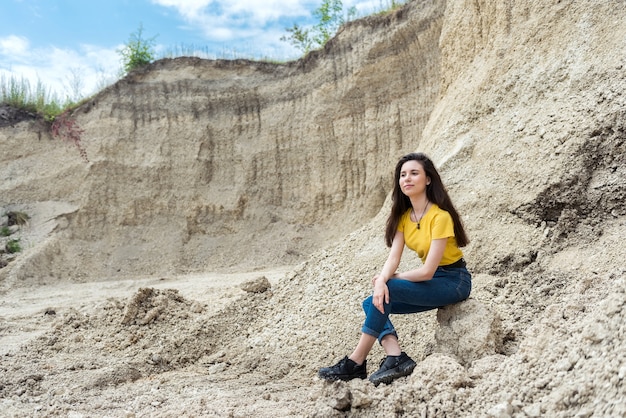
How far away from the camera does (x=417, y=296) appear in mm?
3223

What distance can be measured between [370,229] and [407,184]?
286 cm

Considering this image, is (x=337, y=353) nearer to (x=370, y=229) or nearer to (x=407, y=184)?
(x=407, y=184)

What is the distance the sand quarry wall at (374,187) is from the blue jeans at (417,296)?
0.88ft

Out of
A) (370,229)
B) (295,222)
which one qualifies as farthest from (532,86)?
(295,222)

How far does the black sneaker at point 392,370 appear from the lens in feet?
10.2

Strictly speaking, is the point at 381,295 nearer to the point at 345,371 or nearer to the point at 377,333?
the point at 377,333

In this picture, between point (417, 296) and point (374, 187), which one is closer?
point (417, 296)

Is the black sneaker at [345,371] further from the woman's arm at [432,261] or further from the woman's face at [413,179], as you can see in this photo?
the woman's face at [413,179]

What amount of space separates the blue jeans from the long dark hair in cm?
22

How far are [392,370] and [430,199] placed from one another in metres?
1.07

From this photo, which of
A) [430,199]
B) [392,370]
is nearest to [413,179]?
[430,199]

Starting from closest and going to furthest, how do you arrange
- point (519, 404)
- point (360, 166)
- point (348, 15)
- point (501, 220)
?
point (519, 404), point (501, 220), point (360, 166), point (348, 15)

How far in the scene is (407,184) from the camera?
339cm

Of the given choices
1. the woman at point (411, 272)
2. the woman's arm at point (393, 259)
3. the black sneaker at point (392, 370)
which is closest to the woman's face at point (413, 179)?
the woman at point (411, 272)
